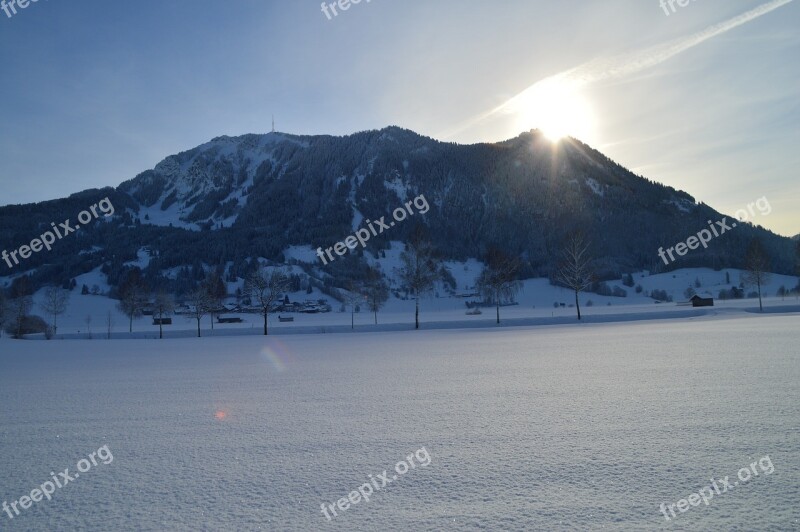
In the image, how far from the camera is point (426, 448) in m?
7.86

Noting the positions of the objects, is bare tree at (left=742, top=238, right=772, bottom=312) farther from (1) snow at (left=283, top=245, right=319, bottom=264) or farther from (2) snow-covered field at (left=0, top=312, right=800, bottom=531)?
(1) snow at (left=283, top=245, right=319, bottom=264)

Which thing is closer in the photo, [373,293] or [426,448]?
[426,448]

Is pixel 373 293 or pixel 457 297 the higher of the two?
pixel 373 293

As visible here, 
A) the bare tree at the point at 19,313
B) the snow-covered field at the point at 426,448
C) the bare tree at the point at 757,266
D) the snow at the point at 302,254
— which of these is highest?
the snow at the point at 302,254

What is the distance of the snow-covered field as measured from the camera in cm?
556

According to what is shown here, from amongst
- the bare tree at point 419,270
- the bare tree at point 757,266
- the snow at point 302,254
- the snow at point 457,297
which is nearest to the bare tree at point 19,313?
the snow at point 457,297

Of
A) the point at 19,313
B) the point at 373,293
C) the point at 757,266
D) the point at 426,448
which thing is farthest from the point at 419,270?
the point at 19,313

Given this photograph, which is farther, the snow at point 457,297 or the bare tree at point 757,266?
the snow at point 457,297

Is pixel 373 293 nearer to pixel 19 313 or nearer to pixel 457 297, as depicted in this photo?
pixel 19 313

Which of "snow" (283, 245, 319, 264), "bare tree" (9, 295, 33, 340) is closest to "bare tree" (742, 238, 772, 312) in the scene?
"bare tree" (9, 295, 33, 340)

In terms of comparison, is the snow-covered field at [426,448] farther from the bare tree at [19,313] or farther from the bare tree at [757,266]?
the bare tree at [19,313]

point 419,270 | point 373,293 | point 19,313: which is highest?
point 419,270

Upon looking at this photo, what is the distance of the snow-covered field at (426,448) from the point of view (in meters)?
5.56

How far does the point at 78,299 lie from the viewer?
128 metres
